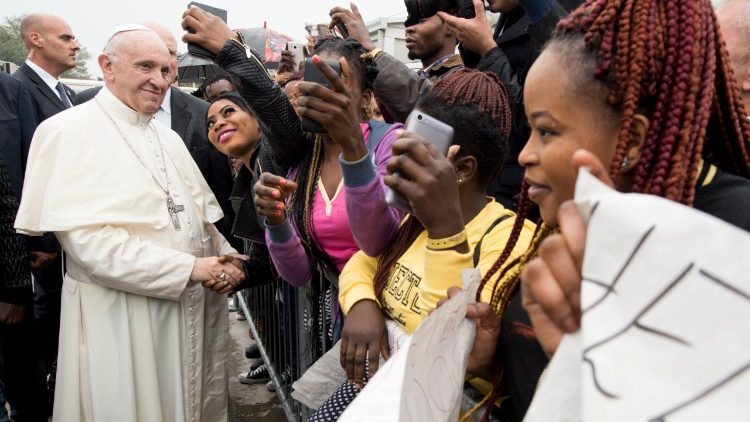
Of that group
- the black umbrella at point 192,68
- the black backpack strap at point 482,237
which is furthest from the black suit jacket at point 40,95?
the black umbrella at point 192,68

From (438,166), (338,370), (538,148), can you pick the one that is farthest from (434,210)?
(338,370)

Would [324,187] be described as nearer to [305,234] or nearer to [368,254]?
[305,234]

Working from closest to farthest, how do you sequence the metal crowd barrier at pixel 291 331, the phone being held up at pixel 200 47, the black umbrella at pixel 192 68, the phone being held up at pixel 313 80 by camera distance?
the phone being held up at pixel 313 80 → the phone being held up at pixel 200 47 → the metal crowd barrier at pixel 291 331 → the black umbrella at pixel 192 68

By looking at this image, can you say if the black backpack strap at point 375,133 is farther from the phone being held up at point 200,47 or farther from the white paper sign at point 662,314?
the white paper sign at point 662,314

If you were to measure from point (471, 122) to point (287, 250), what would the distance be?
941 millimetres

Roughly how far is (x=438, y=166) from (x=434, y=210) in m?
0.11

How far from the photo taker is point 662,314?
649mm

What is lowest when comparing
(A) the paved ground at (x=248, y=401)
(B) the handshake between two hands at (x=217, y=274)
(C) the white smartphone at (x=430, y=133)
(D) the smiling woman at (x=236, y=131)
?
(A) the paved ground at (x=248, y=401)

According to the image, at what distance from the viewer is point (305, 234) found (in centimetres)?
240

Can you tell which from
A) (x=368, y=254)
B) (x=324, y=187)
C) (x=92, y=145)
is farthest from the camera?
(x=92, y=145)

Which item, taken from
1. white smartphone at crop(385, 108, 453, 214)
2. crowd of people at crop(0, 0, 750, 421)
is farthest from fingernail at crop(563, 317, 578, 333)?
white smartphone at crop(385, 108, 453, 214)

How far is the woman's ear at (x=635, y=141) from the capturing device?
3.12 feet

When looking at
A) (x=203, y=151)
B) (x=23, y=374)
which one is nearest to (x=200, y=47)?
(x=203, y=151)

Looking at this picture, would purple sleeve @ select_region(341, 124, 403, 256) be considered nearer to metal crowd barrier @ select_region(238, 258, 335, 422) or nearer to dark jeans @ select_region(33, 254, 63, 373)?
metal crowd barrier @ select_region(238, 258, 335, 422)
